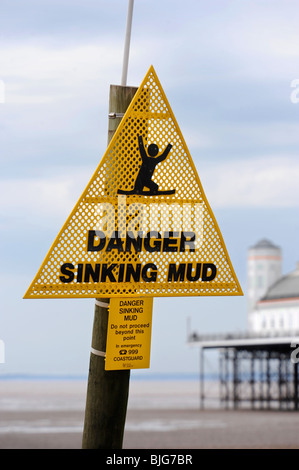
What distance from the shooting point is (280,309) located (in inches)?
1957

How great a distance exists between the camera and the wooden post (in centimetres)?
607

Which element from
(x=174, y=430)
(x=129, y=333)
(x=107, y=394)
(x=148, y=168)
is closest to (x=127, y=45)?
(x=148, y=168)

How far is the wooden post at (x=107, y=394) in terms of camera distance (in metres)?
6.07

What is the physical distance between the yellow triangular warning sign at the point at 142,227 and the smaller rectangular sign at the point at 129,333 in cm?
9

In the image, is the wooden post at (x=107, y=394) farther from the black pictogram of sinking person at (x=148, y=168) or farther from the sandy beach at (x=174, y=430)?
the sandy beach at (x=174, y=430)

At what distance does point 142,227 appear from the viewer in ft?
19.5

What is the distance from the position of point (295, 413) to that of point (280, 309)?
21.5ft

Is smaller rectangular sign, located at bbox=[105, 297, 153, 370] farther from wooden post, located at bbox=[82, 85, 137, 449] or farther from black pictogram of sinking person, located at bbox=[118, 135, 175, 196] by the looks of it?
black pictogram of sinking person, located at bbox=[118, 135, 175, 196]

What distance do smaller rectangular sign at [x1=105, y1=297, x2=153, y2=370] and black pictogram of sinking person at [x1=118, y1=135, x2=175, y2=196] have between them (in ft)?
2.44

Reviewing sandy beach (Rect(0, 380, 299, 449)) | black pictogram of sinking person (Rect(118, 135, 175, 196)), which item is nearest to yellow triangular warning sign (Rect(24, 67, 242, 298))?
black pictogram of sinking person (Rect(118, 135, 175, 196))

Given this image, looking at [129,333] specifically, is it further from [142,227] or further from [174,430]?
[174,430]

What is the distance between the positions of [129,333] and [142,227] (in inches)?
28.8

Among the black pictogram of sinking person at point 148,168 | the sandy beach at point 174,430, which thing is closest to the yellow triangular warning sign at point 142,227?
the black pictogram of sinking person at point 148,168
